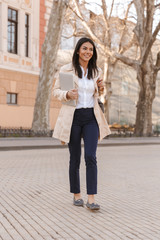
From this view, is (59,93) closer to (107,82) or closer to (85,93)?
(85,93)

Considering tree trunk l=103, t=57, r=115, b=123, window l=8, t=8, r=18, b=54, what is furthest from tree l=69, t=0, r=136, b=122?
window l=8, t=8, r=18, b=54

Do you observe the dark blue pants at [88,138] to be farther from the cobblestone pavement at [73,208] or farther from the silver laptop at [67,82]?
the cobblestone pavement at [73,208]

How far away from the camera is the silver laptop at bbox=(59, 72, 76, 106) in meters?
4.41

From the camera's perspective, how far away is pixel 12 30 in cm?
2420

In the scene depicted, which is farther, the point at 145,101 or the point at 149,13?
the point at 145,101

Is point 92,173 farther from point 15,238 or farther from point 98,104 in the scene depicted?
point 15,238

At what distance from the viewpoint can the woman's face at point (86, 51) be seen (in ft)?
14.8

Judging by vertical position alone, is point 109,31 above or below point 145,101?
above

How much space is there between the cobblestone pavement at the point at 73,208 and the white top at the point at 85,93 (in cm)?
119

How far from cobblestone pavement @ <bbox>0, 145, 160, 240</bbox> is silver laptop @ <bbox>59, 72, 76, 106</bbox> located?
3.95ft

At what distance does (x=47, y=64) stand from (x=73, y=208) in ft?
51.0

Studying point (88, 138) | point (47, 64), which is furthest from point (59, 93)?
point (47, 64)

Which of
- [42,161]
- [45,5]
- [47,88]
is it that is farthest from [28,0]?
[42,161]

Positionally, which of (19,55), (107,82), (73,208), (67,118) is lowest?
(73,208)
